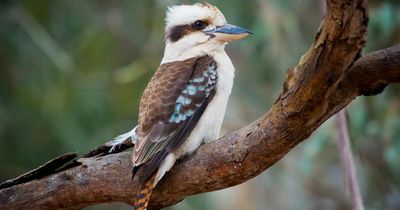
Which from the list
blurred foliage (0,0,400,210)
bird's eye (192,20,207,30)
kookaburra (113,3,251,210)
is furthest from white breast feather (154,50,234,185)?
blurred foliage (0,0,400,210)

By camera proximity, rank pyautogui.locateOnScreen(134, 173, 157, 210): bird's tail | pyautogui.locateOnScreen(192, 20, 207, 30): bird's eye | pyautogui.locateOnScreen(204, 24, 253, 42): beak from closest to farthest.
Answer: pyautogui.locateOnScreen(134, 173, 157, 210): bird's tail < pyautogui.locateOnScreen(204, 24, 253, 42): beak < pyautogui.locateOnScreen(192, 20, 207, 30): bird's eye

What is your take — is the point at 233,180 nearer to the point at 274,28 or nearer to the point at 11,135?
the point at 274,28

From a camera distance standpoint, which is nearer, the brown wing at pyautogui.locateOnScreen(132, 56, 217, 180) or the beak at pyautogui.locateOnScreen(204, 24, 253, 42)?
the brown wing at pyautogui.locateOnScreen(132, 56, 217, 180)

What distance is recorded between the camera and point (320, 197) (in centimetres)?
734

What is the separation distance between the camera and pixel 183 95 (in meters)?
3.31

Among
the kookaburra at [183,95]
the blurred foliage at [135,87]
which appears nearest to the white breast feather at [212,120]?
the kookaburra at [183,95]

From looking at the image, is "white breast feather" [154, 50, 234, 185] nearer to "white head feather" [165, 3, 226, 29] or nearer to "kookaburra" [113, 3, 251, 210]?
"kookaburra" [113, 3, 251, 210]

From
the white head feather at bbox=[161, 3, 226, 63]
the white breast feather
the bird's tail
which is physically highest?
the white head feather at bbox=[161, 3, 226, 63]

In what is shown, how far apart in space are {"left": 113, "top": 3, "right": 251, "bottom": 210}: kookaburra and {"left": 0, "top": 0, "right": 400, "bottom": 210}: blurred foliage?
2.49 metres

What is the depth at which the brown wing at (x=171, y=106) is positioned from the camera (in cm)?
313

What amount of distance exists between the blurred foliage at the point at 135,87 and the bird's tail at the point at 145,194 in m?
3.00

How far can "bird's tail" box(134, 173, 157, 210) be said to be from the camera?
3.05 metres

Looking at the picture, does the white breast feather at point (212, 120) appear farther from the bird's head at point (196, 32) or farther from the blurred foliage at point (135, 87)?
the blurred foliage at point (135, 87)

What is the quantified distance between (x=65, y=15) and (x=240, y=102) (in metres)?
1.73
